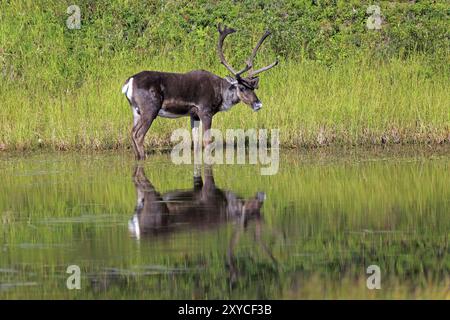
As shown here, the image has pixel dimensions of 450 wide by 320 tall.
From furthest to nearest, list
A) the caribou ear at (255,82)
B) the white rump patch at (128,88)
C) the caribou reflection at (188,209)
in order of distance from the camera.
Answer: the caribou ear at (255,82), the white rump patch at (128,88), the caribou reflection at (188,209)

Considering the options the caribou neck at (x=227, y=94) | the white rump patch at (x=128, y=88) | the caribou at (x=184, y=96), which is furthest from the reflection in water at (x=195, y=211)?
the caribou neck at (x=227, y=94)

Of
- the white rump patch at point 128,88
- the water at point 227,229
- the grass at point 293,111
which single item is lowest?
the water at point 227,229

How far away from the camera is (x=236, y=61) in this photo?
21797mm

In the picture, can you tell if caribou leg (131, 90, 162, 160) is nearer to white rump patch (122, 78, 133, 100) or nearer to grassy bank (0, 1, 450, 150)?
white rump patch (122, 78, 133, 100)

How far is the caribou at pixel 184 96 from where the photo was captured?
18.5 meters

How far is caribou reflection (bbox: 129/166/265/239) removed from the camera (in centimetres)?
1193

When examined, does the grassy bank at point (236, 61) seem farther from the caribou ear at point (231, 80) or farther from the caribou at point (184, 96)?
the caribou ear at point (231, 80)

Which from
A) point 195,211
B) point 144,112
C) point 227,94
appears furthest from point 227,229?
point 227,94

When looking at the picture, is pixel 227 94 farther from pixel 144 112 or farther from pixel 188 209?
pixel 188 209

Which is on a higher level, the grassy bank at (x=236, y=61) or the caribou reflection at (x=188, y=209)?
the grassy bank at (x=236, y=61)

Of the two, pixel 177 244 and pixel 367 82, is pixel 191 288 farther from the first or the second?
pixel 367 82

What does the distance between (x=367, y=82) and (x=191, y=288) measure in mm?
11891

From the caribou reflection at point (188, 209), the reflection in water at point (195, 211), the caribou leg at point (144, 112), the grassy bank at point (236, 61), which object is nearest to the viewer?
the reflection in water at point (195, 211)

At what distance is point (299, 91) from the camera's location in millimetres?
20109
